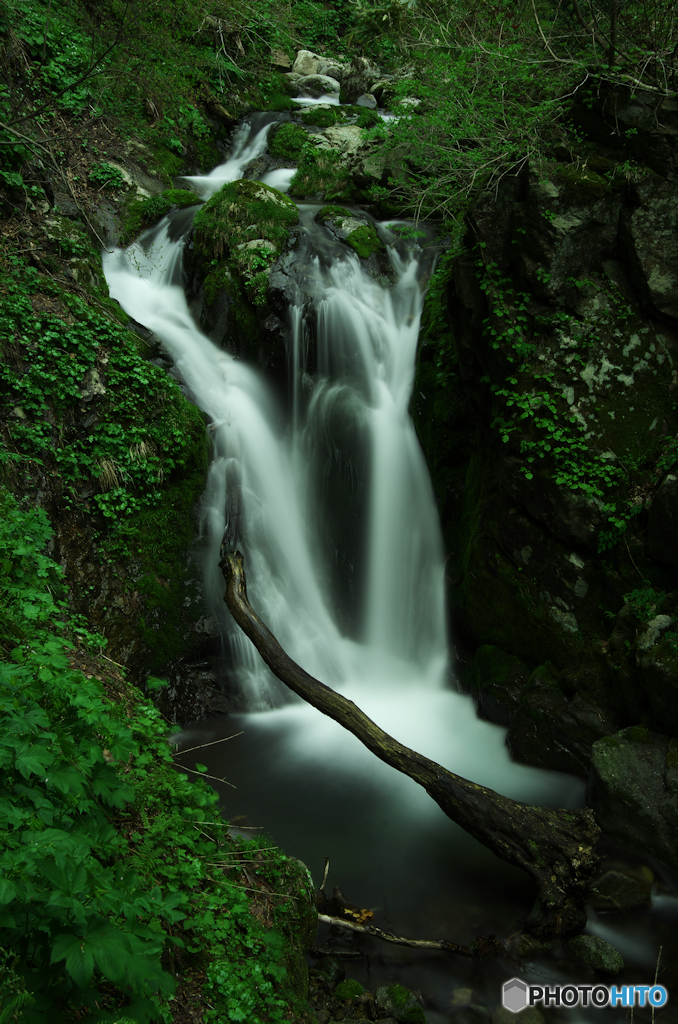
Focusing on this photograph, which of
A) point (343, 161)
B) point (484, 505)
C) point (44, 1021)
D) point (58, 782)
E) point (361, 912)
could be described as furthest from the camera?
point (343, 161)

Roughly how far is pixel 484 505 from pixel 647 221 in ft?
9.86

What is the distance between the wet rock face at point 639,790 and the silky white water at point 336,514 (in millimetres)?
899

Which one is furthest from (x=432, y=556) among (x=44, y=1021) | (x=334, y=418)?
(x=44, y=1021)

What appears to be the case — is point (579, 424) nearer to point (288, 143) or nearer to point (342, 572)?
point (342, 572)

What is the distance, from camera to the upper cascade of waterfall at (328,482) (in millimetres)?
6645

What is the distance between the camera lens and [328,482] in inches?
289

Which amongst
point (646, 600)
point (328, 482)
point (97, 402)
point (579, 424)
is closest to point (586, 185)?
point (579, 424)

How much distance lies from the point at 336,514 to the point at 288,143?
364 inches

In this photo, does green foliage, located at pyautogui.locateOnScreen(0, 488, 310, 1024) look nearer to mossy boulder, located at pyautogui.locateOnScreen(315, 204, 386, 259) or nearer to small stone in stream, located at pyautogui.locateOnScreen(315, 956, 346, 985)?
small stone in stream, located at pyautogui.locateOnScreen(315, 956, 346, 985)

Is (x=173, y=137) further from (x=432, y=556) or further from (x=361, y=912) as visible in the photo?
(x=361, y=912)

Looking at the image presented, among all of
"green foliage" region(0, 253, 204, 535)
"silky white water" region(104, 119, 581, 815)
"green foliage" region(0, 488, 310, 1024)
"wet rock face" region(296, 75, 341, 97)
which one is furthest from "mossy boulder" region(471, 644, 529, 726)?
"wet rock face" region(296, 75, 341, 97)

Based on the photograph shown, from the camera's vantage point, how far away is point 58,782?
1891 mm

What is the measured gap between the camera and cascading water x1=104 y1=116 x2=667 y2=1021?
4.61 metres

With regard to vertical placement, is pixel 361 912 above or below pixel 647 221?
below
